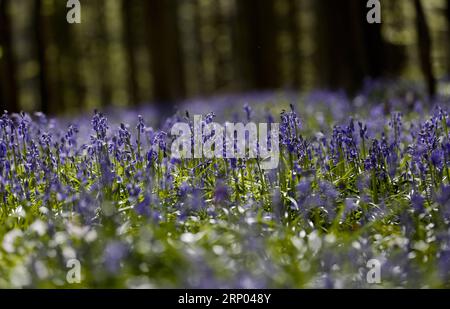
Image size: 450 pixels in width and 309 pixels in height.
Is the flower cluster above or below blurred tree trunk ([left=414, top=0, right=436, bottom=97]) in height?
below

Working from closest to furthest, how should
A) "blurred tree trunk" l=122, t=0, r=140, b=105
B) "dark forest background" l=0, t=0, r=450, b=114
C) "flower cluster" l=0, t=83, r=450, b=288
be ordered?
"flower cluster" l=0, t=83, r=450, b=288, "dark forest background" l=0, t=0, r=450, b=114, "blurred tree trunk" l=122, t=0, r=140, b=105

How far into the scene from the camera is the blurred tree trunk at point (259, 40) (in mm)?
20062

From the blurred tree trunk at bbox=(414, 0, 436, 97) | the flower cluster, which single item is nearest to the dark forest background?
the blurred tree trunk at bbox=(414, 0, 436, 97)

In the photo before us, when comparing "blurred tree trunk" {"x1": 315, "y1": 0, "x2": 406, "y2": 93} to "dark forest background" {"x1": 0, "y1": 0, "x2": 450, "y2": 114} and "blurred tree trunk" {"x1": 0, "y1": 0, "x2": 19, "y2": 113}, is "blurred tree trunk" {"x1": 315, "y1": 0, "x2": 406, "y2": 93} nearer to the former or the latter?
"dark forest background" {"x1": 0, "y1": 0, "x2": 450, "y2": 114}

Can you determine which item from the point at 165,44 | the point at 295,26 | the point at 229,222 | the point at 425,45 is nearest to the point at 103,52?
the point at 295,26

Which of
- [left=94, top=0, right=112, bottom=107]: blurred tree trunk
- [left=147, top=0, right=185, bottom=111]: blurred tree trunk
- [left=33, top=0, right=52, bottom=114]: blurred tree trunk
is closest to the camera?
[left=33, top=0, right=52, bottom=114]: blurred tree trunk

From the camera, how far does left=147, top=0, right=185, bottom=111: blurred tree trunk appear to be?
569 inches

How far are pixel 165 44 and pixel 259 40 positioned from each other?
241 inches

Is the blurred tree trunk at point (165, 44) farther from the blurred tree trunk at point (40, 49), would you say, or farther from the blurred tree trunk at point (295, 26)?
the blurred tree trunk at point (295, 26)

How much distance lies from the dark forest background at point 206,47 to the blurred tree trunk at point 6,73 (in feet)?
0.09

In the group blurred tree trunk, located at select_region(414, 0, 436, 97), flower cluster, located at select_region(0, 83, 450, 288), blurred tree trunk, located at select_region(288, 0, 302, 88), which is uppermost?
blurred tree trunk, located at select_region(288, 0, 302, 88)

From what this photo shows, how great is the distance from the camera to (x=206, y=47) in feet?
108

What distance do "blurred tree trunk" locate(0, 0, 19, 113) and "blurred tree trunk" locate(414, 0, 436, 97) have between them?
25.8 feet

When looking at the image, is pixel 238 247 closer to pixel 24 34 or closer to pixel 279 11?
pixel 279 11
